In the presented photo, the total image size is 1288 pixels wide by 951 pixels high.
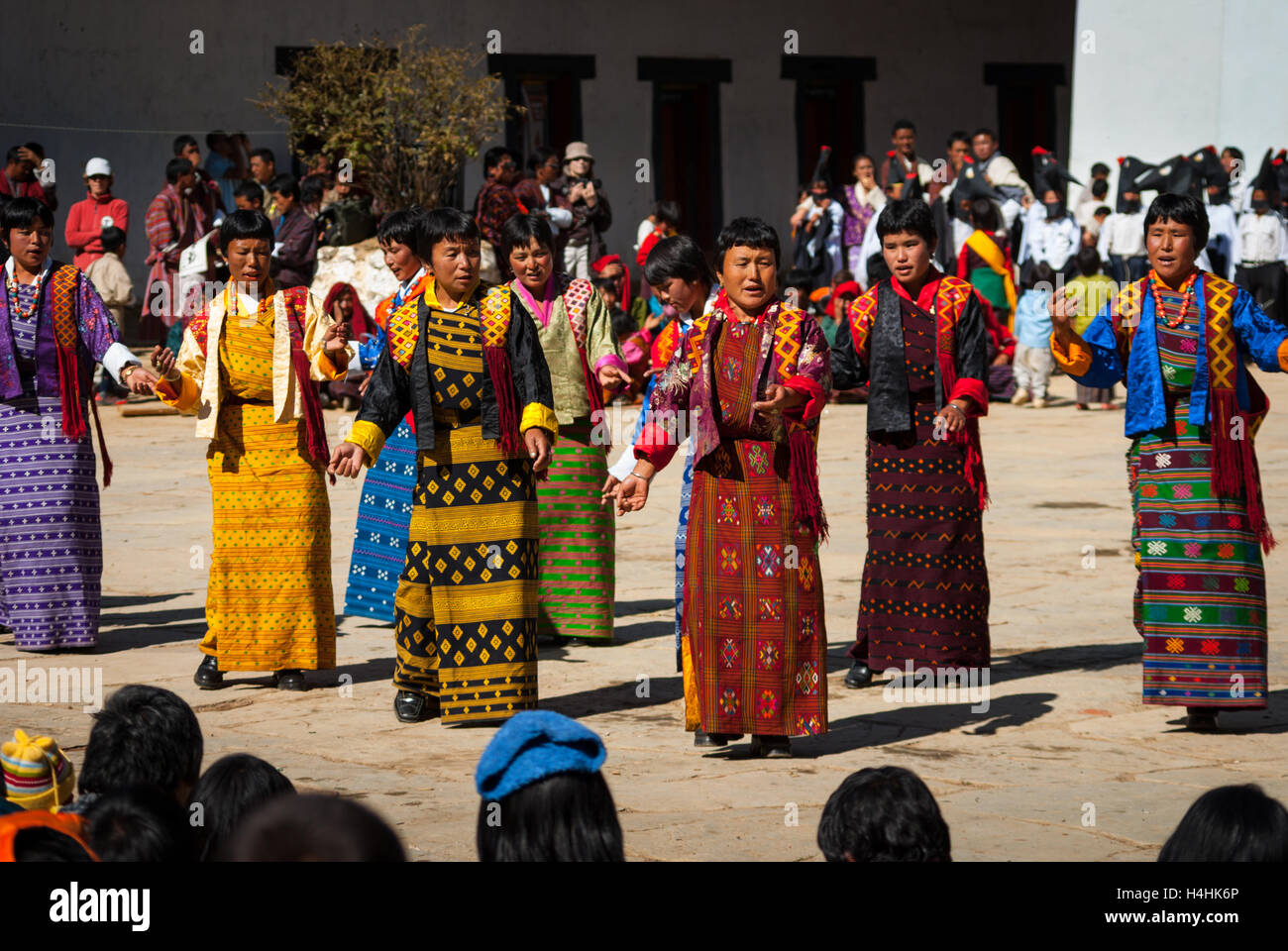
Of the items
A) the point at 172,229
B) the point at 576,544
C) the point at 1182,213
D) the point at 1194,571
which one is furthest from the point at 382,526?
the point at 172,229

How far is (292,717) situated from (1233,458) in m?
3.35

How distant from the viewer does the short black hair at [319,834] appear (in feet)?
7.79

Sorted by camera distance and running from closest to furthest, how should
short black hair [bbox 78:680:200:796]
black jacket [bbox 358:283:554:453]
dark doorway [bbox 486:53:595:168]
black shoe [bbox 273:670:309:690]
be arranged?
1. short black hair [bbox 78:680:200:796]
2. black jacket [bbox 358:283:554:453]
3. black shoe [bbox 273:670:309:690]
4. dark doorway [bbox 486:53:595:168]

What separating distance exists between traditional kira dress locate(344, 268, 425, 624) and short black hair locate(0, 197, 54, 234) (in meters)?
1.42

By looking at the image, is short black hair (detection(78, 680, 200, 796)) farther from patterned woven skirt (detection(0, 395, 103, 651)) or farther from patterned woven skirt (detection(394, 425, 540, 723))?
patterned woven skirt (detection(0, 395, 103, 651))

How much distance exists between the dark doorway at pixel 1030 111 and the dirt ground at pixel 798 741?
51.2 feet

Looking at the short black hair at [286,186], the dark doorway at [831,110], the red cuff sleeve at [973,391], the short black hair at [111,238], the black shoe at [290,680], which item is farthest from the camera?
the dark doorway at [831,110]

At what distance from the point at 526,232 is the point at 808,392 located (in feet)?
7.33

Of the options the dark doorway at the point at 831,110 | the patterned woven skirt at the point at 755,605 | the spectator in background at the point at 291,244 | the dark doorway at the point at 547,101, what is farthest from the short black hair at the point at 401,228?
the dark doorway at the point at 831,110

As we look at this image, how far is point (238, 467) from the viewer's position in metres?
7.15

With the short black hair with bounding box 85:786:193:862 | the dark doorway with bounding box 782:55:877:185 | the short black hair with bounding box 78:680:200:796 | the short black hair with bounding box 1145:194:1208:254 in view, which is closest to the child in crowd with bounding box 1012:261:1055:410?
the dark doorway with bounding box 782:55:877:185

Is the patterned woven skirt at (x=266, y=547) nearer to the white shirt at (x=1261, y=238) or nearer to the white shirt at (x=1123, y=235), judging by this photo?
the white shirt at (x=1123, y=235)

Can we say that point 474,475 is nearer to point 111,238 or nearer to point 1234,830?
point 1234,830

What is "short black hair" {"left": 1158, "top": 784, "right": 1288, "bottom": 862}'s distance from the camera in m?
2.90
